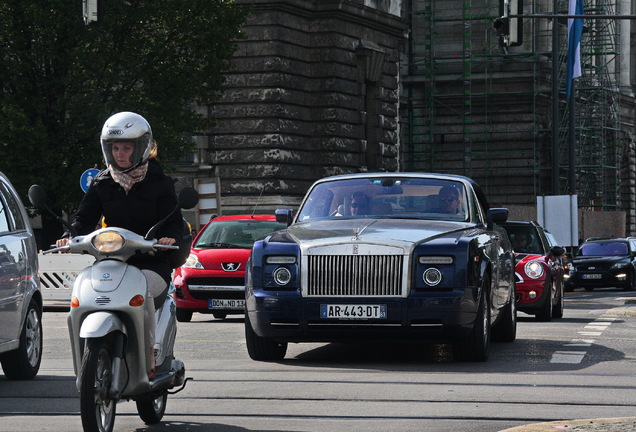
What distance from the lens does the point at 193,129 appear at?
31.5 metres

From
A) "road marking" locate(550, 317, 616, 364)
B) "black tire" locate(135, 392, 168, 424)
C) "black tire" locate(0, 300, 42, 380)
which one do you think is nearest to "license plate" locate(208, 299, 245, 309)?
"road marking" locate(550, 317, 616, 364)

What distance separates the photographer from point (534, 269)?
20266mm

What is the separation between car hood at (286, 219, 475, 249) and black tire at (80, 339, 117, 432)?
197 inches

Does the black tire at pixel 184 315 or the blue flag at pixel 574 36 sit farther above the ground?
the blue flag at pixel 574 36

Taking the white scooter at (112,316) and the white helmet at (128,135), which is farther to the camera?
the white helmet at (128,135)

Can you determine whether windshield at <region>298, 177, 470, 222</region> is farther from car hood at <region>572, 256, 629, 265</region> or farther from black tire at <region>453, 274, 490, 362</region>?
car hood at <region>572, 256, 629, 265</region>

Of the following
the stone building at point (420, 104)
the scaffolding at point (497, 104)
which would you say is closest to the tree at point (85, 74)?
the stone building at point (420, 104)

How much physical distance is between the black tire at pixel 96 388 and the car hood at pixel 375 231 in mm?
4991

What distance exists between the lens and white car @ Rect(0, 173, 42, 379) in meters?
11.4

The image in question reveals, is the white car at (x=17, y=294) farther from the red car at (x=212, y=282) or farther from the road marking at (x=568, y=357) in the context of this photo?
the red car at (x=212, y=282)

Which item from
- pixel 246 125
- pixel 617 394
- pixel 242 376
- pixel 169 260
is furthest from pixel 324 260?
pixel 246 125

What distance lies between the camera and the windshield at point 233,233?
2048cm

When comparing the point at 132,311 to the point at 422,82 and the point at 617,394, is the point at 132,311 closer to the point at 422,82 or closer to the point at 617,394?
the point at 617,394

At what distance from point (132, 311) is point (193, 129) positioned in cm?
2388
